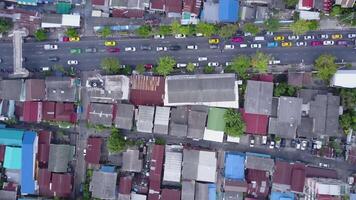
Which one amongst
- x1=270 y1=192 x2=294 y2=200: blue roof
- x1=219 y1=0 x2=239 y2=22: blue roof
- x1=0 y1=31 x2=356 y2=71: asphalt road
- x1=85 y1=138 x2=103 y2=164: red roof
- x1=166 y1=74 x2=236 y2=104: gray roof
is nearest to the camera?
x1=270 y1=192 x2=294 y2=200: blue roof

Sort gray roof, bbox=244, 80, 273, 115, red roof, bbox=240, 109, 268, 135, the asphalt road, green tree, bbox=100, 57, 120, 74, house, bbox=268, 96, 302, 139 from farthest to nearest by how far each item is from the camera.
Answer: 1. the asphalt road
2. green tree, bbox=100, 57, 120, 74
3. red roof, bbox=240, 109, 268, 135
4. gray roof, bbox=244, 80, 273, 115
5. house, bbox=268, 96, 302, 139

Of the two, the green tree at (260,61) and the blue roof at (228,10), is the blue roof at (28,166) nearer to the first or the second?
the blue roof at (228,10)

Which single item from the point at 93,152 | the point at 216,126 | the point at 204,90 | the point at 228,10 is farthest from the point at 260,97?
the point at 93,152

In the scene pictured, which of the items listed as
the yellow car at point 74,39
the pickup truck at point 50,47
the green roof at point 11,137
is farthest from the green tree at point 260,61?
the green roof at point 11,137

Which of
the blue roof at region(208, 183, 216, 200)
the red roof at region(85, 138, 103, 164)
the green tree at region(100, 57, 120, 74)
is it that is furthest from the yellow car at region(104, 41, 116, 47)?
the blue roof at region(208, 183, 216, 200)

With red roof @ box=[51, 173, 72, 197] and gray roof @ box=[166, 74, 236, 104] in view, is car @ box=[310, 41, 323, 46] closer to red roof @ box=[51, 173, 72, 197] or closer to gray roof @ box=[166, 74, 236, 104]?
gray roof @ box=[166, 74, 236, 104]
